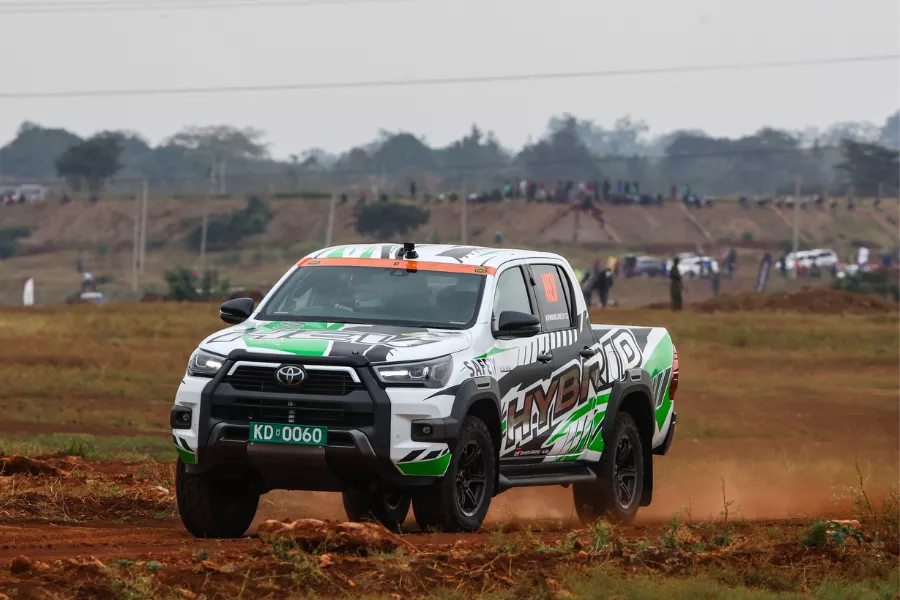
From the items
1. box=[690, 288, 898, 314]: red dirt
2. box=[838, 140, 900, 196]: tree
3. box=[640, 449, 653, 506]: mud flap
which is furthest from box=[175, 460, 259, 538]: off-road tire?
box=[838, 140, 900, 196]: tree

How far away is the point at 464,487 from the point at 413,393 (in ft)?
3.04

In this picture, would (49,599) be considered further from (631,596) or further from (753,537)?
(753,537)

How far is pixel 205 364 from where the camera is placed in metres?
9.40

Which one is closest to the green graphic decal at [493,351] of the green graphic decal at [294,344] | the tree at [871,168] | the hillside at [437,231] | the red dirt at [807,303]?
the green graphic decal at [294,344]

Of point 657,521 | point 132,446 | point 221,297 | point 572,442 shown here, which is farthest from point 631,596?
point 221,297

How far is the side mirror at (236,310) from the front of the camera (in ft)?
33.4

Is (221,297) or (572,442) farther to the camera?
(221,297)

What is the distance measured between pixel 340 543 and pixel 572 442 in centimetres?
313

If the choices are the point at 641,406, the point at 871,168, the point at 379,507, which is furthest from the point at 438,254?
the point at 871,168

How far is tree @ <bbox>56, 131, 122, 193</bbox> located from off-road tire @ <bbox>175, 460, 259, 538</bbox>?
123875mm

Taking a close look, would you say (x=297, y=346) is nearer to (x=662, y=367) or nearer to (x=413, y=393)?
(x=413, y=393)

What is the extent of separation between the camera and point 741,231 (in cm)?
11356

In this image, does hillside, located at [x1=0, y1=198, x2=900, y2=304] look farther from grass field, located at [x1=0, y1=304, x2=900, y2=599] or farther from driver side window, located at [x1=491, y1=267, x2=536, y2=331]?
driver side window, located at [x1=491, y1=267, x2=536, y2=331]

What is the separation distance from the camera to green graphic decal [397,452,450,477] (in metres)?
9.21
